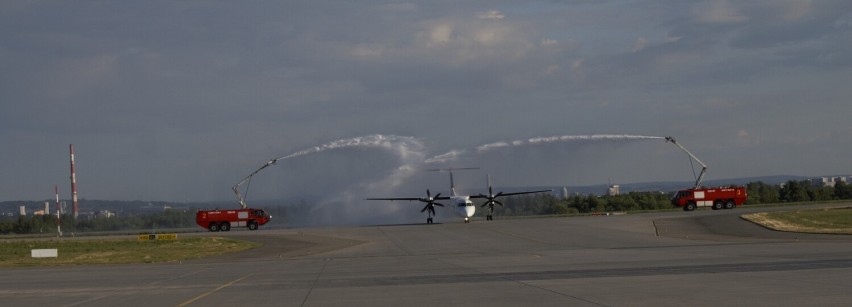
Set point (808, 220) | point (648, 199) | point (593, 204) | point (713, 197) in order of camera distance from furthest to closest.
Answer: point (648, 199)
point (593, 204)
point (713, 197)
point (808, 220)

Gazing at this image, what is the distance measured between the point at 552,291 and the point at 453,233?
41959 mm

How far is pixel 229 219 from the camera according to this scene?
85.6m

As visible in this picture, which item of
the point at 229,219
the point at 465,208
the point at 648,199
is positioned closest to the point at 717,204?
the point at 465,208

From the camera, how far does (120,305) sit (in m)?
23.4

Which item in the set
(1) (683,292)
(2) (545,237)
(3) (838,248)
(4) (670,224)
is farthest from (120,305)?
(4) (670,224)

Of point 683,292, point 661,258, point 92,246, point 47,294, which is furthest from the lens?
point 92,246

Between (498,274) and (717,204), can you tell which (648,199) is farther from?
(498,274)

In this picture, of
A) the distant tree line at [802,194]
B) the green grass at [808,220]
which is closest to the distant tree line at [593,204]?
the distant tree line at [802,194]

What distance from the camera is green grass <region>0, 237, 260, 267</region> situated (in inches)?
1991

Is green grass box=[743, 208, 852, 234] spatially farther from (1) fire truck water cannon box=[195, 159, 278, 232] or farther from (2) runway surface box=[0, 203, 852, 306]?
(1) fire truck water cannon box=[195, 159, 278, 232]

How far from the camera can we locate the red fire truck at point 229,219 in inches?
3355

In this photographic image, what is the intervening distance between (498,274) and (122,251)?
35.8 metres

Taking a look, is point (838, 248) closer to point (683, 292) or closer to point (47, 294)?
point (683, 292)

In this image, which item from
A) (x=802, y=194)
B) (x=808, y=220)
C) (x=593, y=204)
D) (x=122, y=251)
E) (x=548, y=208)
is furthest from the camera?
(x=548, y=208)
